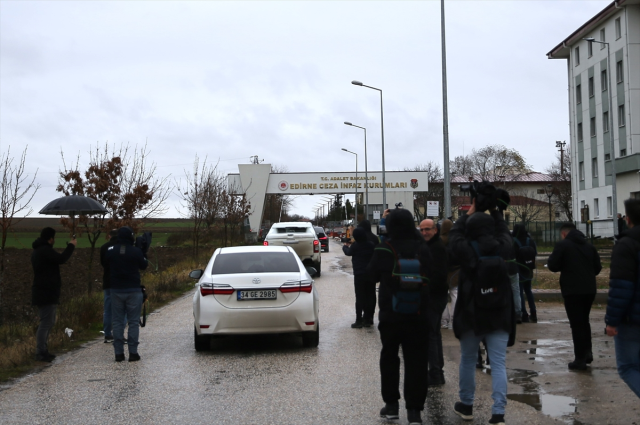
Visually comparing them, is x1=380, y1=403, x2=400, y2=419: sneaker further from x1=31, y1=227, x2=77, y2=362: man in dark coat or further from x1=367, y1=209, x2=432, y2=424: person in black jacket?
x1=31, y1=227, x2=77, y2=362: man in dark coat

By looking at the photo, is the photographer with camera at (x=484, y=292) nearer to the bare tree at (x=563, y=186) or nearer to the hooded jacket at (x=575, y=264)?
the hooded jacket at (x=575, y=264)

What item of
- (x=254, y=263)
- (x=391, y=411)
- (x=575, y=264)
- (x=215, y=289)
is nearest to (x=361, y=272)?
(x=254, y=263)

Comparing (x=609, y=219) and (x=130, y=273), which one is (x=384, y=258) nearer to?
(x=130, y=273)

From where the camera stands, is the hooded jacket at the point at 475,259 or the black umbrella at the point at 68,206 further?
the black umbrella at the point at 68,206

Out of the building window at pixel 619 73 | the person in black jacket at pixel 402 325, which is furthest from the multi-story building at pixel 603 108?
the person in black jacket at pixel 402 325

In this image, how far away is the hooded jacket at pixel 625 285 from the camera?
5484 mm

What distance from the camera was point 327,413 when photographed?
6.45 metres

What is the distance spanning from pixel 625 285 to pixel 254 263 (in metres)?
→ 6.10

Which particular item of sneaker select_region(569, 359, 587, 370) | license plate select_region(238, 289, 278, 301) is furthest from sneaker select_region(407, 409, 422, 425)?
license plate select_region(238, 289, 278, 301)

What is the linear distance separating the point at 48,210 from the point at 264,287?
463cm

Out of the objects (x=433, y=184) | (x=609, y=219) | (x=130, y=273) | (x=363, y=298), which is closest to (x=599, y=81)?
(x=609, y=219)

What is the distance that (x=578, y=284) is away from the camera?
27.6 feet

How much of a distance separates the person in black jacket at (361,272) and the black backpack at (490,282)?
612 centimetres

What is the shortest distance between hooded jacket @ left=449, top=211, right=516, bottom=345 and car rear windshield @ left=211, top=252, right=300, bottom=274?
479 cm
